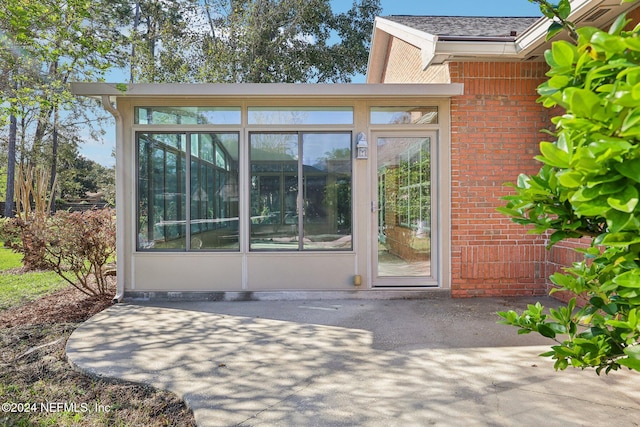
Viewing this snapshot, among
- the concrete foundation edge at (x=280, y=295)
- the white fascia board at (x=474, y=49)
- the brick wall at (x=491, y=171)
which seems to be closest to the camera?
the white fascia board at (x=474, y=49)

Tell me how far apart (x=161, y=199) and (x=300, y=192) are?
2058 mm

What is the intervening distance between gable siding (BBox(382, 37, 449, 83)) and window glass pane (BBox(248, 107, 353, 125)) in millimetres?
1636

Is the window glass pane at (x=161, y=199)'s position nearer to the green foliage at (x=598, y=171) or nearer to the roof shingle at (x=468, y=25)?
the roof shingle at (x=468, y=25)

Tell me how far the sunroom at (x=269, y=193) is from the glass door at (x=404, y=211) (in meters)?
0.02

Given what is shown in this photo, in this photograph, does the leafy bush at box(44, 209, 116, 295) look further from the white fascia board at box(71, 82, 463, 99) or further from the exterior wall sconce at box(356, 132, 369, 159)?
the exterior wall sconce at box(356, 132, 369, 159)

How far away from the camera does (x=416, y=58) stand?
7.18m

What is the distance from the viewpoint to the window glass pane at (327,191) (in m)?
5.51

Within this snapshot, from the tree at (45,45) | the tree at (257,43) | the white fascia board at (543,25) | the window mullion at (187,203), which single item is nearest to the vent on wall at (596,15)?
the white fascia board at (543,25)

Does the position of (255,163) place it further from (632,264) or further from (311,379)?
(632,264)

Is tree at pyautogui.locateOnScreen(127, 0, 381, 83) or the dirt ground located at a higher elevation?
tree at pyautogui.locateOnScreen(127, 0, 381, 83)

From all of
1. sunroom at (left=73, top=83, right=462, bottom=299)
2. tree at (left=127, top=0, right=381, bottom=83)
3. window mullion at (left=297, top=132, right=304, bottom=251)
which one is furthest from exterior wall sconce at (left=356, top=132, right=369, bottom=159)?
tree at (left=127, top=0, right=381, bottom=83)

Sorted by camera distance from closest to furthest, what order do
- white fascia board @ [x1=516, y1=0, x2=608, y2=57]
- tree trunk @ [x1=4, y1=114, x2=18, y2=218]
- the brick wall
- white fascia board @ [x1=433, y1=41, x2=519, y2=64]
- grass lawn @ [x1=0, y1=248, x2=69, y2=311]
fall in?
white fascia board @ [x1=516, y1=0, x2=608, y2=57] → white fascia board @ [x1=433, y1=41, x2=519, y2=64] → the brick wall → grass lawn @ [x1=0, y1=248, x2=69, y2=311] → tree trunk @ [x1=4, y1=114, x2=18, y2=218]

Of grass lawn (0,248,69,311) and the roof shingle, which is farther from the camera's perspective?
grass lawn (0,248,69,311)

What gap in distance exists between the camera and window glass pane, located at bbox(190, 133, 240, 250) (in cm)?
549
